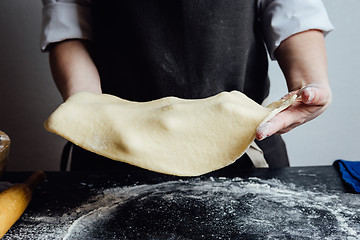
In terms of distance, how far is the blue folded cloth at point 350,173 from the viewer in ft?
2.56

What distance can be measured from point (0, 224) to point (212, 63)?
0.57 metres

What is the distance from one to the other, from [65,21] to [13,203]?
47 cm

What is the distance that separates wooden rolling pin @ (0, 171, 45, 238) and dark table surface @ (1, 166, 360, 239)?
0.07 feet

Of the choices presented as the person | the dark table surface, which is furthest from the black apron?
the dark table surface

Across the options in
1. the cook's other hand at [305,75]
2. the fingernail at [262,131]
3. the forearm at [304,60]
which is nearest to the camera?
the fingernail at [262,131]

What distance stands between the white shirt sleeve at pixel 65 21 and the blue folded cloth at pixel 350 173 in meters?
0.68

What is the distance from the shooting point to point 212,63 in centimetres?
91

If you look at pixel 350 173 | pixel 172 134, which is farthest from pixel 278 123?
pixel 350 173

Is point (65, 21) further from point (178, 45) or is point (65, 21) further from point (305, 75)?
point (305, 75)

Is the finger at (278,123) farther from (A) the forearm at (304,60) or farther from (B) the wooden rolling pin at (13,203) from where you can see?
(B) the wooden rolling pin at (13,203)

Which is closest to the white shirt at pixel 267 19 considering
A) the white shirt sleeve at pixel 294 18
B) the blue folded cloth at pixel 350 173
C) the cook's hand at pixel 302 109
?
the white shirt sleeve at pixel 294 18

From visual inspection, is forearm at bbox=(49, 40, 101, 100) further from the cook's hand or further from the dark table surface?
the cook's hand

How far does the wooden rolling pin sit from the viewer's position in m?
0.61

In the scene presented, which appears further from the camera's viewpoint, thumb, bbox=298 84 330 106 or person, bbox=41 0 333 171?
person, bbox=41 0 333 171
